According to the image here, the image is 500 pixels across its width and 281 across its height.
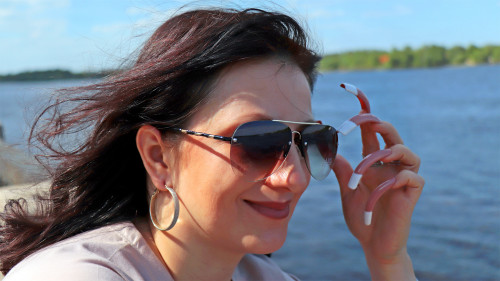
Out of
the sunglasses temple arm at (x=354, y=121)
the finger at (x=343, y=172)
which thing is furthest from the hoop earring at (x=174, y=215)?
the finger at (x=343, y=172)

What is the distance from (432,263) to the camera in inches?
305

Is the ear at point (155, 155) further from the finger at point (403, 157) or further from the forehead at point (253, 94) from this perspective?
the finger at point (403, 157)

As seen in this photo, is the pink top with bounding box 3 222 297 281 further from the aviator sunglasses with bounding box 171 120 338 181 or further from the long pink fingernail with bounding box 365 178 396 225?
the long pink fingernail with bounding box 365 178 396 225

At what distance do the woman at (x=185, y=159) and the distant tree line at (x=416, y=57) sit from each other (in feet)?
202

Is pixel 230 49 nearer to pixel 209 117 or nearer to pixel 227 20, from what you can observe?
pixel 227 20

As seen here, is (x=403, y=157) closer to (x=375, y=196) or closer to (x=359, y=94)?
(x=375, y=196)

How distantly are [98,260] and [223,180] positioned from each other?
1.56 feet

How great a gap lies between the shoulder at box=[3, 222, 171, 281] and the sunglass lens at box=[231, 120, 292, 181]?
1.50 feet

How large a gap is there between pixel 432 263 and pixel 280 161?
6.61m

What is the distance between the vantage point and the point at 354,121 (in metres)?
2.38

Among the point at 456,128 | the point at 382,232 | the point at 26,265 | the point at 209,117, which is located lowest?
the point at 456,128

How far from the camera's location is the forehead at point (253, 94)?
1.84 m

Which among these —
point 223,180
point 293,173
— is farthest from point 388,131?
point 223,180

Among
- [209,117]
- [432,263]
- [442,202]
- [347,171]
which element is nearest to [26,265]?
[209,117]
